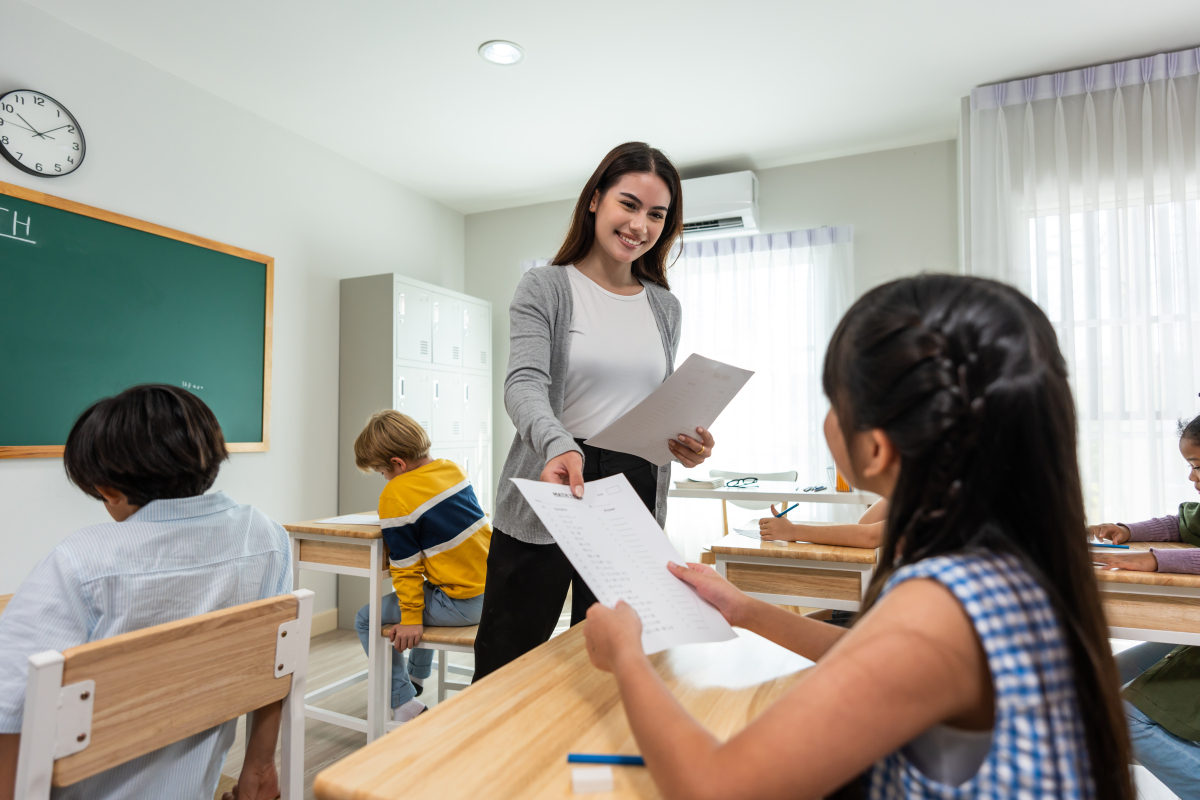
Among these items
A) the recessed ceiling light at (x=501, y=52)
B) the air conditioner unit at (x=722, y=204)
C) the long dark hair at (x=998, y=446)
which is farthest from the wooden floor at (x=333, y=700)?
the recessed ceiling light at (x=501, y=52)

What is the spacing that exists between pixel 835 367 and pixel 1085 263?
336cm

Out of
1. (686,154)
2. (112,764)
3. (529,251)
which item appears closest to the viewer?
(112,764)

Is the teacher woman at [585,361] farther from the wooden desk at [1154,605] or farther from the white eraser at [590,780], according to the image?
the wooden desk at [1154,605]

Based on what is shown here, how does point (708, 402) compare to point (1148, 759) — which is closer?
point (708, 402)

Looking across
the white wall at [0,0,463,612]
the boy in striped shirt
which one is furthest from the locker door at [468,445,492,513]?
the boy in striped shirt

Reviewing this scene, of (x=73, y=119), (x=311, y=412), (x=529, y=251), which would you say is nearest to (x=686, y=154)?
(x=529, y=251)

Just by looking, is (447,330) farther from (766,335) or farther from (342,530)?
(342,530)

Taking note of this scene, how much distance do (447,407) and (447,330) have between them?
48cm

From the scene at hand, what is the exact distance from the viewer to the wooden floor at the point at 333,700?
7.46ft

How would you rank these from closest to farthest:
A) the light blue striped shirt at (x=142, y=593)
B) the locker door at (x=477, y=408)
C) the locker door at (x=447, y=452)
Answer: the light blue striped shirt at (x=142, y=593)
the locker door at (x=447, y=452)
the locker door at (x=477, y=408)

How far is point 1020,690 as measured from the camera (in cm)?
47

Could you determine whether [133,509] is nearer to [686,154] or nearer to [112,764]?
[112,764]

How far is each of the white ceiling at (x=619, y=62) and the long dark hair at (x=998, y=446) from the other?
2530mm

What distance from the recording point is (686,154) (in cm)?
406
